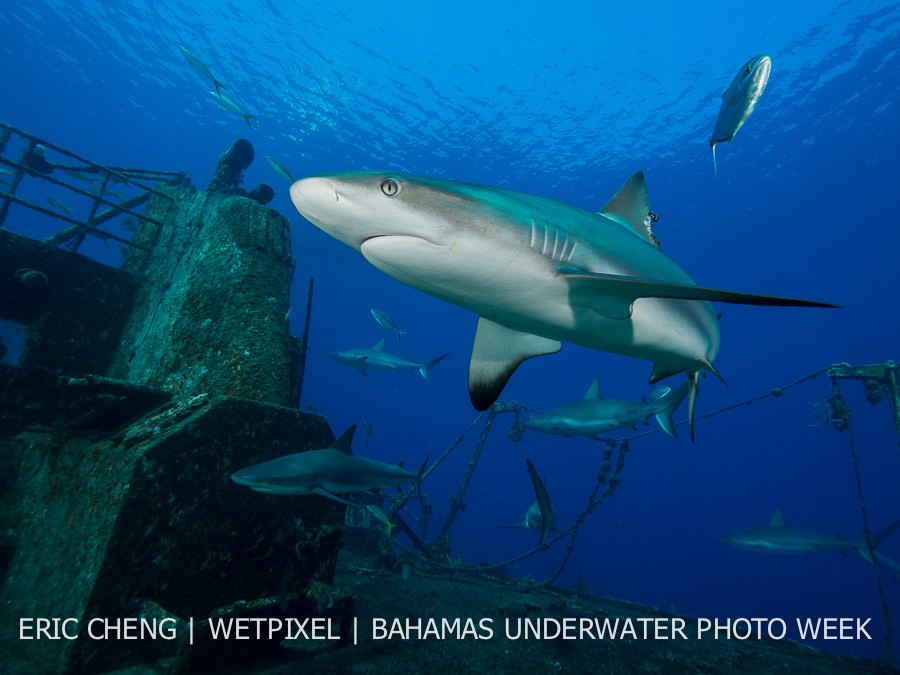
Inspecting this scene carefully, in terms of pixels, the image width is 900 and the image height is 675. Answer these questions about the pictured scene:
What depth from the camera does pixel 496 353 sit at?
3205mm

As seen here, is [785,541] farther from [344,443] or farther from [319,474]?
[319,474]

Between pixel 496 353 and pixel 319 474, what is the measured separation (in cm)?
200

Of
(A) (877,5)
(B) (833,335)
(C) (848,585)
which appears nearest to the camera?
(A) (877,5)

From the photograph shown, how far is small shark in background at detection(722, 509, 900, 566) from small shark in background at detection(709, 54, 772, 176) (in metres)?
9.73

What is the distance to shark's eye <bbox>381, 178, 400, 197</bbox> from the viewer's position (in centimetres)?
183

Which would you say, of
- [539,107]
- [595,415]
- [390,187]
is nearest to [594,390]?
[595,415]

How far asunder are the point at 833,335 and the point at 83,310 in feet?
345

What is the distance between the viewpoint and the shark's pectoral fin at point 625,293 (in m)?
1.68

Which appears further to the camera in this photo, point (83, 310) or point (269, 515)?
point (83, 310)

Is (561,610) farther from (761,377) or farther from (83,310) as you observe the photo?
(761,377)

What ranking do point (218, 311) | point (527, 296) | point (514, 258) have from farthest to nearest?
point (218, 311), point (527, 296), point (514, 258)

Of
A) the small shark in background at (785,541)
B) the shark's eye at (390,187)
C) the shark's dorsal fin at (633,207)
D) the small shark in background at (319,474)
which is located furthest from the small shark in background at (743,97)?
the small shark in background at (785,541)

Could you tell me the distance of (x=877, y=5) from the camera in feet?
82.7

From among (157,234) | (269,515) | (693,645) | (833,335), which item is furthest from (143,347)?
(833,335)
